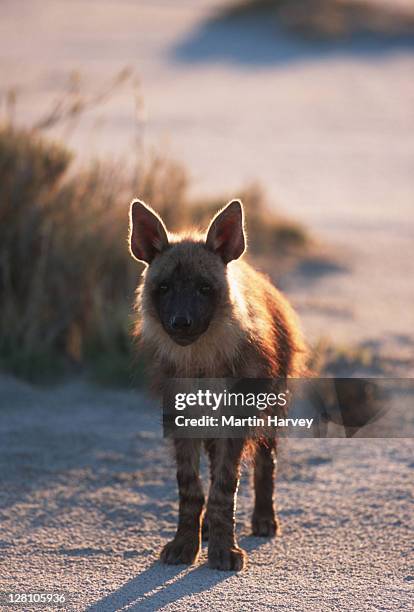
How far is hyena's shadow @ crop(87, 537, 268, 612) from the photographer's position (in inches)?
168

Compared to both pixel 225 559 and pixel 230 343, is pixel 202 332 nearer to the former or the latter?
pixel 230 343

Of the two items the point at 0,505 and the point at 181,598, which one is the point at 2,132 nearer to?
the point at 0,505

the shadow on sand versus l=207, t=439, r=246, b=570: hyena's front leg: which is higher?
the shadow on sand

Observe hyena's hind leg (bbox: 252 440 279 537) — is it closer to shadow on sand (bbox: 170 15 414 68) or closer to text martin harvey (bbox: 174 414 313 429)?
text martin harvey (bbox: 174 414 313 429)

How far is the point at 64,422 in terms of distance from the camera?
6562 mm

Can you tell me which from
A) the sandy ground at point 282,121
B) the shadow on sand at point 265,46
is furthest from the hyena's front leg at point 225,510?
the shadow on sand at point 265,46

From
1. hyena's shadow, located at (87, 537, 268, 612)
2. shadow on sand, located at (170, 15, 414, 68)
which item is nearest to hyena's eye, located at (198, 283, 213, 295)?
hyena's shadow, located at (87, 537, 268, 612)

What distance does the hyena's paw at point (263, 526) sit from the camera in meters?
5.13

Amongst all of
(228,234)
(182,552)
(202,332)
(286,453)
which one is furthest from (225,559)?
(286,453)

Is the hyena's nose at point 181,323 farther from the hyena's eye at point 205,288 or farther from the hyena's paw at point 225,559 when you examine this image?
the hyena's paw at point 225,559

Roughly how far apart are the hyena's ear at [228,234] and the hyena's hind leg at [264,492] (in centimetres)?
89

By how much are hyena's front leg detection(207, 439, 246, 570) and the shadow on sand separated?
25.3m

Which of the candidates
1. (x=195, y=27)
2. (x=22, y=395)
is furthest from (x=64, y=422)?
(x=195, y=27)

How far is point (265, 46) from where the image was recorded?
102 feet
